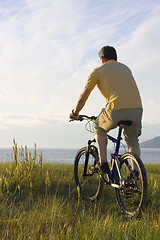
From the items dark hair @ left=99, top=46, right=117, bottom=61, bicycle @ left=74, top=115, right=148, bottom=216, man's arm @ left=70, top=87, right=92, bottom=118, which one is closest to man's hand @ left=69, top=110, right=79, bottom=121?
bicycle @ left=74, top=115, right=148, bottom=216

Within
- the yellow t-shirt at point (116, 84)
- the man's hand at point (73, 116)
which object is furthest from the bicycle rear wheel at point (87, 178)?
the yellow t-shirt at point (116, 84)

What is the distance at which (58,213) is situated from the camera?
3.91m

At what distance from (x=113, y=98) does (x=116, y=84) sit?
0.21 m

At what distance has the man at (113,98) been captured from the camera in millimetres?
4254

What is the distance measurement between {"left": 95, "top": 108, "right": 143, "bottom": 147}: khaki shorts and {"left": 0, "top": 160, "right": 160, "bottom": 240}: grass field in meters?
1.07

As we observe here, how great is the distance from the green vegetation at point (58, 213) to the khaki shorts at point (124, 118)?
3.56ft

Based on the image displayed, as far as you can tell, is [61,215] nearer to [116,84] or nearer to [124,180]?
[124,180]

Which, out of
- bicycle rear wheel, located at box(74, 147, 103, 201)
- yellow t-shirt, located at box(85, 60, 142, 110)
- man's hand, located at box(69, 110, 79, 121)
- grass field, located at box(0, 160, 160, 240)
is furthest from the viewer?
bicycle rear wheel, located at box(74, 147, 103, 201)

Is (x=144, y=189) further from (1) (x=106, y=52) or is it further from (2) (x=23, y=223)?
(1) (x=106, y=52)

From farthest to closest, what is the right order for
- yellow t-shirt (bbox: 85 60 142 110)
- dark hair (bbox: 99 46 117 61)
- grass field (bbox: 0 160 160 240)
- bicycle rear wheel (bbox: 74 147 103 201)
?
1. bicycle rear wheel (bbox: 74 147 103 201)
2. dark hair (bbox: 99 46 117 61)
3. yellow t-shirt (bbox: 85 60 142 110)
4. grass field (bbox: 0 160 160 240)

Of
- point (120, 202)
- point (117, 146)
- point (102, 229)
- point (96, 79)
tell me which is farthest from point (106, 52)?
point (102, 229)

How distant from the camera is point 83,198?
5.30m

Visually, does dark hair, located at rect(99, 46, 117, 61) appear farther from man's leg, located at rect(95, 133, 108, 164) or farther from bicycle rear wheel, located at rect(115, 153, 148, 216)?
bicycle rear wheel, located at rect(115, 153, 148, 216)

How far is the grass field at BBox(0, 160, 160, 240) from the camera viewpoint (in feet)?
10.2
